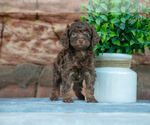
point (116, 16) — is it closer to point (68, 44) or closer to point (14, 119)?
point (68, 44)

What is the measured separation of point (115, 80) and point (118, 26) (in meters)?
0.52

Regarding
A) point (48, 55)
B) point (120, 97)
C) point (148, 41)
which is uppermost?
point (148, 41)

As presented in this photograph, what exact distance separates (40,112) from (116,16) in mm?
1176

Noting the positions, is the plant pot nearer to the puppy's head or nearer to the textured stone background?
the puppy's head

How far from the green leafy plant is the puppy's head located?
9.0 inches

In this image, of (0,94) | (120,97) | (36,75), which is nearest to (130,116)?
(120,97)

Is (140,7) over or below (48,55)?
over

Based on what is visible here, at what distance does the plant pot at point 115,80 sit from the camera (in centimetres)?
192

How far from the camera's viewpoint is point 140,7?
216 centimetres

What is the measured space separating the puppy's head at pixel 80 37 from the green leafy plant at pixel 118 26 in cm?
23

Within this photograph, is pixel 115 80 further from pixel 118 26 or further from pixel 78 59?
pixel 118 26

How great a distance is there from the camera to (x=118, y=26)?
2051mm

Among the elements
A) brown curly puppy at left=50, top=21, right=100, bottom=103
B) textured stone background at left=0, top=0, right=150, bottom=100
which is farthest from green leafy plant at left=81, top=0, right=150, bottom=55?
textured stone background at left=0, top=0, right=150, bottom=100

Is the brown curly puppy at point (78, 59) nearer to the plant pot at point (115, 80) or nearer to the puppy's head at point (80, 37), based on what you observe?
the puppy's head at point (80, 37)
